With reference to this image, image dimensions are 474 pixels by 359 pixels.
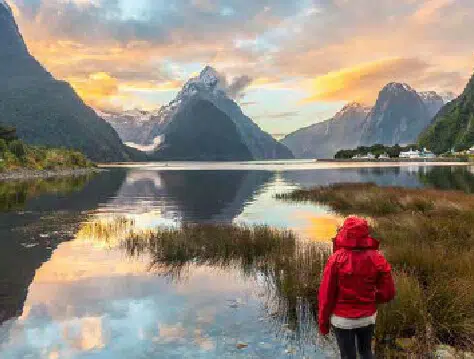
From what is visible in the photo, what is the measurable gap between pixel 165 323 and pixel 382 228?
55.7 ft

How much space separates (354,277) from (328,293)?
0.48 metres

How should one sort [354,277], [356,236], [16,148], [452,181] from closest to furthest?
[356,236] → [354,277] → [452,181] → [16,148]

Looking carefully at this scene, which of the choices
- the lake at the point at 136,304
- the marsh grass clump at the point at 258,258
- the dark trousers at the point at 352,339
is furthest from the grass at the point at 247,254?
the dark trousers at the point at 352,339

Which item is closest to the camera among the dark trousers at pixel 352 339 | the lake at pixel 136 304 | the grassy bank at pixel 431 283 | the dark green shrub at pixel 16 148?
the dark trousers at pixel 352 339

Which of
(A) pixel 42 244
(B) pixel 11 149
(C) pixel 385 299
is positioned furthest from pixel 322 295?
(B) pixel 11 149

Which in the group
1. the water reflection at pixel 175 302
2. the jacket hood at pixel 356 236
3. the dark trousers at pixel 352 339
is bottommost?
the water reflection at pixel 175 302

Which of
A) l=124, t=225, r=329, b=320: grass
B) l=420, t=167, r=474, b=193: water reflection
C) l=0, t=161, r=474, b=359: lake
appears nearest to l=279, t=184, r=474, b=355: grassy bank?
l=0, t=161, r=474, b=359: lake

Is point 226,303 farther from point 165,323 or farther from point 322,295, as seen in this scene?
point 322,295

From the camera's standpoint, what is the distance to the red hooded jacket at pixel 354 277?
7523 mm

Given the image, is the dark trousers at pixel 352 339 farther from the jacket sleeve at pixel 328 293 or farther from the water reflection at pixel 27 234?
the water reflection at pixel 27 234

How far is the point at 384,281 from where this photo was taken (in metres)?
7.75

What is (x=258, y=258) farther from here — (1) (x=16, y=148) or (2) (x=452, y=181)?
(1) (x=16, y=148)

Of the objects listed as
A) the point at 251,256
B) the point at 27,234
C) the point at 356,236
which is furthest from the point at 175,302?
the point at 27,234

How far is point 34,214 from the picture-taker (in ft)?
142
